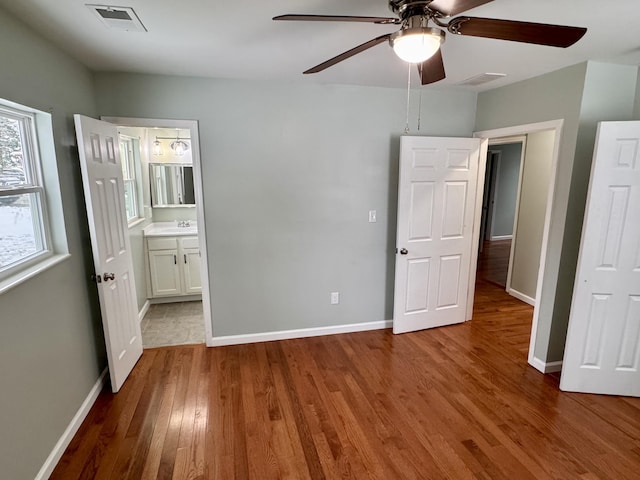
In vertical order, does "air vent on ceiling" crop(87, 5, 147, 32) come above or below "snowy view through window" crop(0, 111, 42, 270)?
above

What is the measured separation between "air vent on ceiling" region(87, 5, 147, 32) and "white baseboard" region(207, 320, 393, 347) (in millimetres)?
2520

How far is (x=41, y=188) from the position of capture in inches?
80.0

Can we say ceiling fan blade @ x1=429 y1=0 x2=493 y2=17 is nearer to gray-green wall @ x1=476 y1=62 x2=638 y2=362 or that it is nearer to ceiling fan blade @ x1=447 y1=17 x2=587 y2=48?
ceiling fan blade @ x1=447 y1=17 x2=587 y2=48

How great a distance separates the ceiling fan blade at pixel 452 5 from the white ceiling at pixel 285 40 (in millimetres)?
418

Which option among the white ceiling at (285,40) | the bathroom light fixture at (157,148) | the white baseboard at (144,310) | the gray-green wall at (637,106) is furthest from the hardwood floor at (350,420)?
the bathroom light fixture at (157,148)

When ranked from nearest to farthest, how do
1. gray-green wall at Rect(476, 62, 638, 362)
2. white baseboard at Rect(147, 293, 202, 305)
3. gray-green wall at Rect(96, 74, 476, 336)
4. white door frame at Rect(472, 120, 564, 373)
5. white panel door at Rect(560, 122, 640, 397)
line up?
white panel door at Rect(560, 122, 640, 397)
gray-green wall at Rect(476, 62, 638, 362)
white door frame at Rect(472, 120, 564, 373)
gray-green wall at Rect(96, 74, 476, 336)
white baseboard at Rect(147, 293, 202, 305)

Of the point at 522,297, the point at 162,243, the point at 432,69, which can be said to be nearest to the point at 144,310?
the point at 162,243

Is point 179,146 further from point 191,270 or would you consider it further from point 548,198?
point 548,198

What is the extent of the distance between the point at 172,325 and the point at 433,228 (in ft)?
9.79

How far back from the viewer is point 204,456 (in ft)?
6.60

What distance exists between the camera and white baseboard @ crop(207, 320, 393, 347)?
329 centimetres

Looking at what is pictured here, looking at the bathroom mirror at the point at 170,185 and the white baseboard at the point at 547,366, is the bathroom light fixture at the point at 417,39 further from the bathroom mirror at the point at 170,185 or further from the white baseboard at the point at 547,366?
the bathroom mirror at the point at 170,185

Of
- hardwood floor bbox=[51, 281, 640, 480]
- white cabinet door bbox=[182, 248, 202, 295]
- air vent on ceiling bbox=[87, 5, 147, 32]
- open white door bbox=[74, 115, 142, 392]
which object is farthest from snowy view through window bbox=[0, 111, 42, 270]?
white cabinet door bbox=[182, 248, 202, 295]

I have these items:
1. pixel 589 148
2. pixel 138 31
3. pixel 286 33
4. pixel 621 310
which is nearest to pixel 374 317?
pixel 621 310
